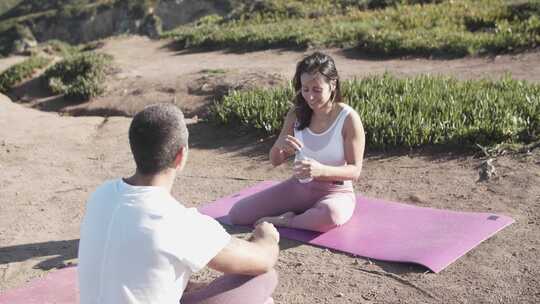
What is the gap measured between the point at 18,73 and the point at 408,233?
8.86 meters

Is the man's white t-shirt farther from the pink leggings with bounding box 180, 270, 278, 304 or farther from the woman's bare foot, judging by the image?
the woman's bare foot

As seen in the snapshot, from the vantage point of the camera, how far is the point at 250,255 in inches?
121

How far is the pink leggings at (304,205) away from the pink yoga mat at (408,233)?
99mm

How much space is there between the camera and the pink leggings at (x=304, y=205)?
4887 millimetres

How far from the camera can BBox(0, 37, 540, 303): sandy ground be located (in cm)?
425

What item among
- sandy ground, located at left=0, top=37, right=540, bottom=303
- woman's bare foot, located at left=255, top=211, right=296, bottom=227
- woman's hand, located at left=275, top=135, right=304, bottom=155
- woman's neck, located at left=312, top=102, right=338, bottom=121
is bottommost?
sandy ground, located at left=0, top=37, right=540, bottom=303

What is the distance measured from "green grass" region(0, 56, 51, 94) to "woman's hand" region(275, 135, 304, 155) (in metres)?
8.07

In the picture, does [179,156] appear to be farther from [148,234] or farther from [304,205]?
[304,205]

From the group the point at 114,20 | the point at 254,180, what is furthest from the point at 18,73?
the point at 114,20

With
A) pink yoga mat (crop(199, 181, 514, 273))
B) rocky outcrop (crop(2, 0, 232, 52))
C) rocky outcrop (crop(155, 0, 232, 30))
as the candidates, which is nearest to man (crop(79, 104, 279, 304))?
pink yoga mat (crop(199, 181, 514, 273))

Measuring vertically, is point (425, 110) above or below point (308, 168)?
below

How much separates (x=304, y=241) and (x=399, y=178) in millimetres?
1555

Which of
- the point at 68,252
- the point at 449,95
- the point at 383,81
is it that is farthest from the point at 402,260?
the point at 383,81

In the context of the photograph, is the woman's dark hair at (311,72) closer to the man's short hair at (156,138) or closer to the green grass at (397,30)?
the man's short hair at (156,138)
